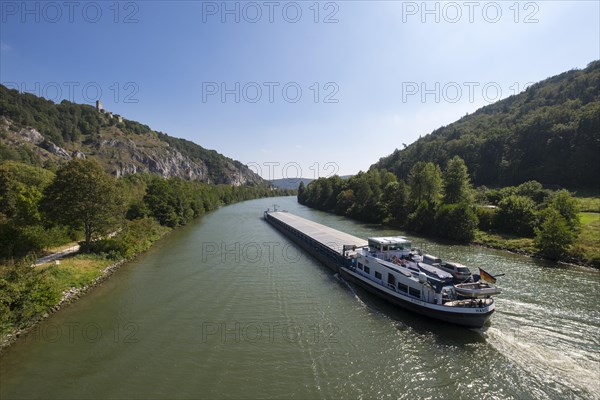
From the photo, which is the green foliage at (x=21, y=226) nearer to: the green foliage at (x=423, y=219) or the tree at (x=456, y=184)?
the green foliage at (x=423, y=219)

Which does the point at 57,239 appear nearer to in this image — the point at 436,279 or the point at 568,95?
the point at 436,279

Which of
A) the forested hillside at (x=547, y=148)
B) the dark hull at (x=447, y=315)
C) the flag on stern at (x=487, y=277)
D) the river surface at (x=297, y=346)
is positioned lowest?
the river surface at (x=297, y=346)

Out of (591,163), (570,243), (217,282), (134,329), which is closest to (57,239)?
(217,282)

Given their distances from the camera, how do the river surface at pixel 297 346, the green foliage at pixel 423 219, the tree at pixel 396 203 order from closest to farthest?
the river surface at pixel 297 346 < the green foliage at pixel 423 219 < the tree at pixel 396 203

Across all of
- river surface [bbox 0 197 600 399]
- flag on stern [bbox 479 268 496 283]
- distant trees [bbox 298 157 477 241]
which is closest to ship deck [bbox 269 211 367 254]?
river surface [bbox 0 197 600 399]

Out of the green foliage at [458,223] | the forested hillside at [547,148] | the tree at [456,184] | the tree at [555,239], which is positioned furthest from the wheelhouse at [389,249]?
the forested hillside at [547,148]

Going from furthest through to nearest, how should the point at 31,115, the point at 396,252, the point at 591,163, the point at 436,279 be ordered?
the point at 31,115
the point at 591,163
the point at 396,252
the point at 436,279
